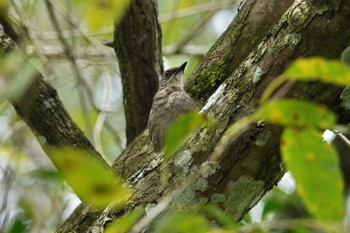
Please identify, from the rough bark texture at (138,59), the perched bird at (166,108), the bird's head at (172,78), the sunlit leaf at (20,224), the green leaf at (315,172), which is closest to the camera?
the green leaf at (315,172)

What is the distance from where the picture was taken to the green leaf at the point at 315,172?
1636 millimetres

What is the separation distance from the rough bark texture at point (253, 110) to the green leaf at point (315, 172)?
1.00 metres

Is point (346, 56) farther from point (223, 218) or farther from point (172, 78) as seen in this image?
point (172, 78)

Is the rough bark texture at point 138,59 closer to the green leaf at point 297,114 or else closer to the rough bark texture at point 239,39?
the rough bark texture at point 239,39

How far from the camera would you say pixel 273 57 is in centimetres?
284

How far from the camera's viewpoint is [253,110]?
2.82 metres

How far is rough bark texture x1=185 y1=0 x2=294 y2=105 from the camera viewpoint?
3812mm

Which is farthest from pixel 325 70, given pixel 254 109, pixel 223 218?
pixel 254 109


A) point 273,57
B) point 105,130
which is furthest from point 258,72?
point 105,130

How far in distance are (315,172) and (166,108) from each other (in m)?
2.49

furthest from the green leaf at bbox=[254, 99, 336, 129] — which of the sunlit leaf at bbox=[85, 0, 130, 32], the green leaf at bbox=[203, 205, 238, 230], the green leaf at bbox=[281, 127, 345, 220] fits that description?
the sunlit leaf at bbox=[85, 0, 130, 32]

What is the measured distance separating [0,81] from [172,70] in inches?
85.5

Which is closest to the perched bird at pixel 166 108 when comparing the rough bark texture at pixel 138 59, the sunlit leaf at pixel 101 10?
the rough bark texture at pixel 138 59

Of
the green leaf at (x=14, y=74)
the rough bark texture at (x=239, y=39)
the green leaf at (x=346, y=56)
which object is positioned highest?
the green leaf at (x=14, y=74)
